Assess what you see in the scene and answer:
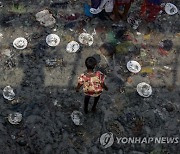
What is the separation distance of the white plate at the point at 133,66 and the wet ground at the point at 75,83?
6 centimetres

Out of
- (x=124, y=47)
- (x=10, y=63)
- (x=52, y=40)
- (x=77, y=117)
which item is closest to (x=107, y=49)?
(x=124, y=47)

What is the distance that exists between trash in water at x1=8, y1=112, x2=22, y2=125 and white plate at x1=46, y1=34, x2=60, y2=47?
123 centimetres

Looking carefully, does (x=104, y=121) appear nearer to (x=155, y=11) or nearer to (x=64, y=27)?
(x=64, y=27)

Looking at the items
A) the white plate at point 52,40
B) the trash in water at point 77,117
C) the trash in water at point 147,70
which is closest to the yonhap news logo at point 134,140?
the trash in water at point 77,117

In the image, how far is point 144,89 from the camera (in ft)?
16.7

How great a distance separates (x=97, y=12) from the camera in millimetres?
5691

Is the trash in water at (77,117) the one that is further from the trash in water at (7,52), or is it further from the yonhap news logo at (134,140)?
the trash in water at (7,52)

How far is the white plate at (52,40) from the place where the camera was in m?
5.40

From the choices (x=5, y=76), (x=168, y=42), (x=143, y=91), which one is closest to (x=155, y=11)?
(x=168, y=42)

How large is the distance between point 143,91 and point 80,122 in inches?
40.1

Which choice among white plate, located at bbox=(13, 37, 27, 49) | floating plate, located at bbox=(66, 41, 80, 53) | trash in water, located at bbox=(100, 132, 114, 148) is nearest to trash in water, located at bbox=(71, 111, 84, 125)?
trash in water, located at bbox=(100, 132, 114, 148)

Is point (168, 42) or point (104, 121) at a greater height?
point (168, 42)

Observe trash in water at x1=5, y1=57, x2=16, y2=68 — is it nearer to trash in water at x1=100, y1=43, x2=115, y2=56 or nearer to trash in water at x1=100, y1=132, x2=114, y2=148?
trash in water at x1=100, y1=43, x2=115, y2=56

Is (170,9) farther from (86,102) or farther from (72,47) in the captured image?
(86,102)
